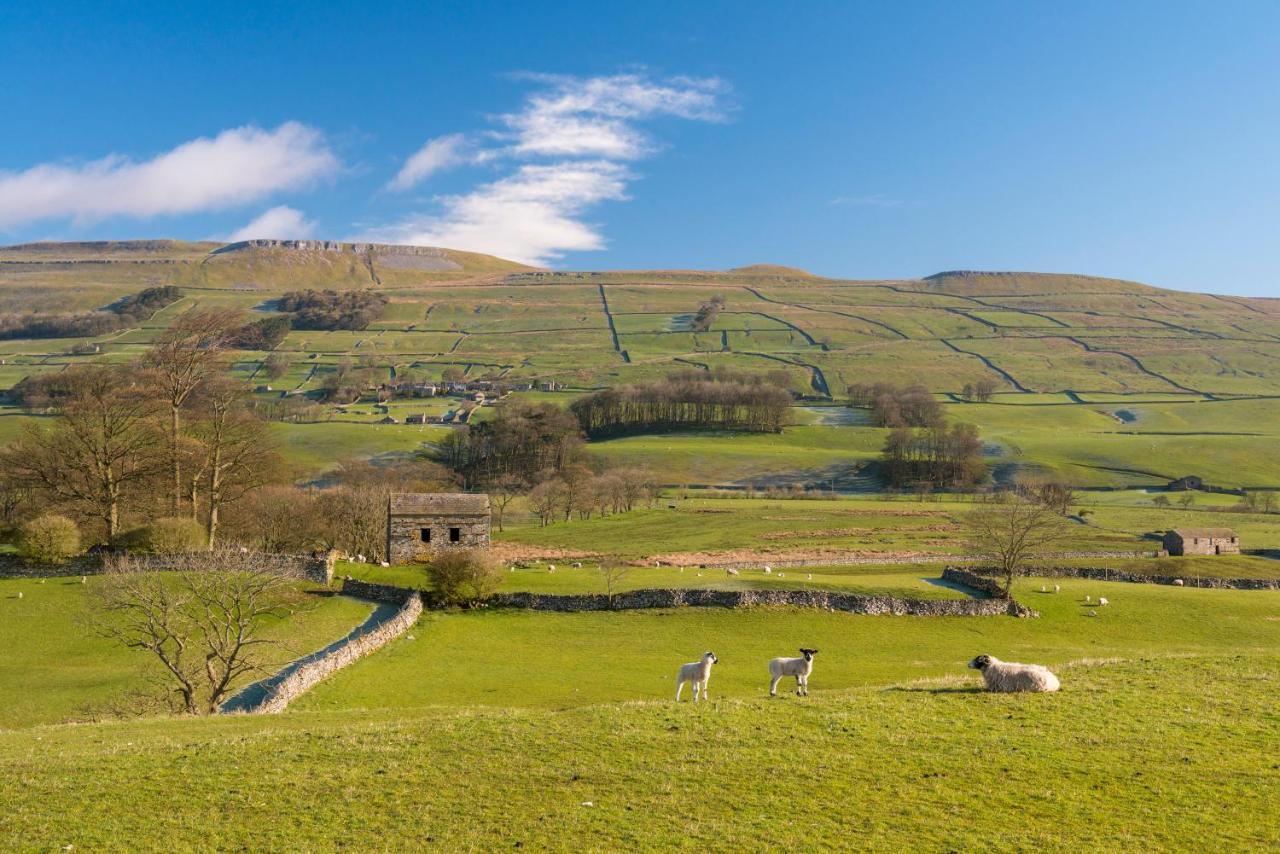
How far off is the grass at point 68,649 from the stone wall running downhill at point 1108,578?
36.9m

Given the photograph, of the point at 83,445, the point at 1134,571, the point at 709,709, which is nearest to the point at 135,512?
the point at 83,445

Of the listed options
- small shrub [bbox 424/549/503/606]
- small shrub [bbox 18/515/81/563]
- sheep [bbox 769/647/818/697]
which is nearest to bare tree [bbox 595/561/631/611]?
small shrub [bbox 424/549/503/606]

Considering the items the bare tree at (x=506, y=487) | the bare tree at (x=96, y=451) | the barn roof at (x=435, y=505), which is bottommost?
the bare tree at (x=506, y=487)

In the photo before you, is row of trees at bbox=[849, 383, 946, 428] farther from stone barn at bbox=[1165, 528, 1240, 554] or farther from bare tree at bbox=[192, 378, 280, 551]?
bare tree at bbox=[192, 378, 280, 551]

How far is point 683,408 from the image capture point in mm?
168000

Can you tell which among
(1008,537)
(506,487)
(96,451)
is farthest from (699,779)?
(506,487)

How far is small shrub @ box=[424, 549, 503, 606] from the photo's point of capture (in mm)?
48469

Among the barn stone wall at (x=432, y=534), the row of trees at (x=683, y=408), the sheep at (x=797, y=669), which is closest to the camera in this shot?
the sheep at (x=797, y=669)

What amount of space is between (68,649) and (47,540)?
13.5 m

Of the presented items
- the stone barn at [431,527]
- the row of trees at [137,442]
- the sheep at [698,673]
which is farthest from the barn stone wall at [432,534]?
the sheep at [698,673]

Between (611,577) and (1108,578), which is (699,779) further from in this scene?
(1108,578)

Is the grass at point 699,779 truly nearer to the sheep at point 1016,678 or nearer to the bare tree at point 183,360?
the sheep at point 1016,678

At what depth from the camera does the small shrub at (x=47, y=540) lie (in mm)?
48875

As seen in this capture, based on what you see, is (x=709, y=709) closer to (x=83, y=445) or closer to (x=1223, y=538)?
(x=83, y=445)
